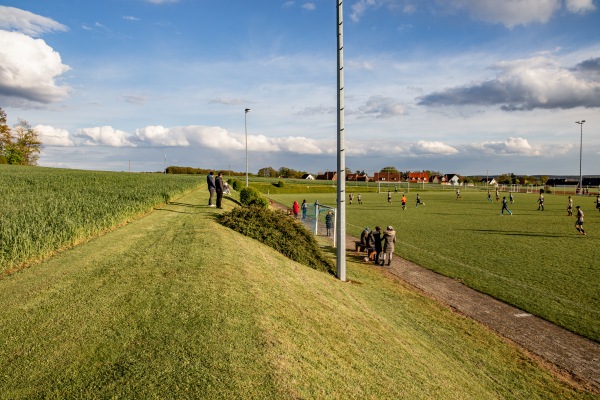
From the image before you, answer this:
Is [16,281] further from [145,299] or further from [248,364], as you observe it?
[248,364]

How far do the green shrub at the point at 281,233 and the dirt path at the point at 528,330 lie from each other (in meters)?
3.52

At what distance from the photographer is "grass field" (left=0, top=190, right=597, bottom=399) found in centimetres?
434

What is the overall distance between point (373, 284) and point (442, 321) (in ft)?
10.7

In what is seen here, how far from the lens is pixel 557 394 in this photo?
662 cm

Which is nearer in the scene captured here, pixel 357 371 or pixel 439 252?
pixel 357 371

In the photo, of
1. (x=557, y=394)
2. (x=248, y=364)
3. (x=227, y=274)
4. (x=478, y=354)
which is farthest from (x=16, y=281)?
(x=557, y=394)

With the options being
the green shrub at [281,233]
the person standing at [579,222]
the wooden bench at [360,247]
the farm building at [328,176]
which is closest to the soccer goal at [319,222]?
the wooden bench at [360,247]

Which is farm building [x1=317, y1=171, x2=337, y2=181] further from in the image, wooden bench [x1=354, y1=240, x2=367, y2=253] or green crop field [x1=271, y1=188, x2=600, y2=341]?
wooden bench [x1=354, y1=240, x2=367, y2=253]

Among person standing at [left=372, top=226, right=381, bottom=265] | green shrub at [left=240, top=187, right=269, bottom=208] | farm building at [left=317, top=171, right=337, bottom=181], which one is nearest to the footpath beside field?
person standing at [left=372, top=226, right=381, bottom=265]

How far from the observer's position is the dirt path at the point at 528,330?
24.6 feet

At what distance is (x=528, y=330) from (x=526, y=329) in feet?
0.19

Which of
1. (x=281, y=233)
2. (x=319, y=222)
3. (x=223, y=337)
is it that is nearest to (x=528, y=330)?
(x=223, y=337)

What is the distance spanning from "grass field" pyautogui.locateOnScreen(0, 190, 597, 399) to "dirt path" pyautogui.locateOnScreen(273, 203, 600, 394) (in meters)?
0.51

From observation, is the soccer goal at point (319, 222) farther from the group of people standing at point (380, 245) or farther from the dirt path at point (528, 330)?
the dirt path at point (528, 330)
